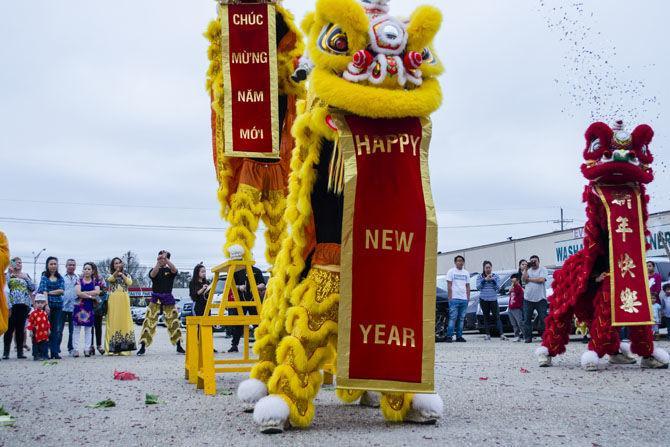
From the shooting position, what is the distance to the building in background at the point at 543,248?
2125cm

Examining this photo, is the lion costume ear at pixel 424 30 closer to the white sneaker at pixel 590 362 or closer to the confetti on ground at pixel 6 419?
the confetti on ground at pixel 6 419

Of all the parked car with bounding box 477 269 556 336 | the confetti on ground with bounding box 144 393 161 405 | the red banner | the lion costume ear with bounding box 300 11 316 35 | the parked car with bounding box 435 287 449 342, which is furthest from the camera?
the parked car with bounding box 477 269 556 336

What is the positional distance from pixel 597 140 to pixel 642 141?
465 millimetres

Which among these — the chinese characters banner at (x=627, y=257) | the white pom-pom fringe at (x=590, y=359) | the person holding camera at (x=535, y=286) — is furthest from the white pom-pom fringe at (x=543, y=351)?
the person holding camera at (x=535, y=286)

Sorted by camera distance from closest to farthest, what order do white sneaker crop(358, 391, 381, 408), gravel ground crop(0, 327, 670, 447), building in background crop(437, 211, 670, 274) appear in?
gravel ground crop(0, 327, 670, 447) → white sneaker crop(358, 391, 381, 408) → building in background crop(437, 211, 670, 274)

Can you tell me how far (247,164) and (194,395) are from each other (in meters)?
2.15

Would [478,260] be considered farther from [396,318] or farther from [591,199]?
[396,318]

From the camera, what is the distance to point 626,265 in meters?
7.66

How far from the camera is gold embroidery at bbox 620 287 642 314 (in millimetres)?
7504

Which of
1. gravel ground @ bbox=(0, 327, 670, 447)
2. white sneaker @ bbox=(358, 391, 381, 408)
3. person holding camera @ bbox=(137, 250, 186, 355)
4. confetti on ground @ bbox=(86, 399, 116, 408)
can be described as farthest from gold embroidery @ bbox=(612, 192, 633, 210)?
person holding camera @ bbox=(137, 250, 186, 355)

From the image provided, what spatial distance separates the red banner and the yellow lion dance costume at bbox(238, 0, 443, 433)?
6.5 inches

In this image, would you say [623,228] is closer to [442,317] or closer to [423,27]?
[423,27]

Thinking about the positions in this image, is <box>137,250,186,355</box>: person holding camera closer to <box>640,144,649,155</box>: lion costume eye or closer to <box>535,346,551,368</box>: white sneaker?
<box>535,346,551,368</box>: white sneaker

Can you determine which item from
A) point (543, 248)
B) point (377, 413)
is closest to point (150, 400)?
point (377, 413)
